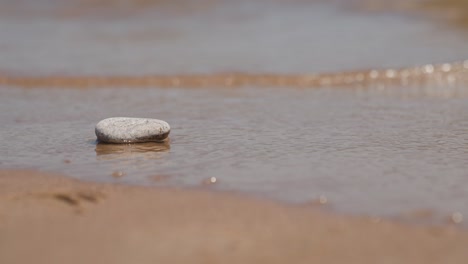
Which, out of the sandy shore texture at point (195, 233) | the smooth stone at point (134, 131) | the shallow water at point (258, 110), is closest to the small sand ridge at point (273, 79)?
the shallow water at point (258, 110)

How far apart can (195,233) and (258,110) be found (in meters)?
3.81

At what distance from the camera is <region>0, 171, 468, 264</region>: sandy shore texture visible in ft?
10.9

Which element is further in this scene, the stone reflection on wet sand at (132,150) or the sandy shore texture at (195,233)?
the stone reflection on wet sand at (132,150)

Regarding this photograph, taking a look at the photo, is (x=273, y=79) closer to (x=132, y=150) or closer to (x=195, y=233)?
(x=132, y=150)

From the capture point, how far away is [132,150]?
18.0ft

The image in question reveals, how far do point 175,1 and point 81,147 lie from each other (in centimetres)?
1088

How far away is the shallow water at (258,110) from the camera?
15.0ft

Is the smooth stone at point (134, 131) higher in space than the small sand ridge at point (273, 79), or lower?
lower

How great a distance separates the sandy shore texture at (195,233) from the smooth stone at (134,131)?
1.38m

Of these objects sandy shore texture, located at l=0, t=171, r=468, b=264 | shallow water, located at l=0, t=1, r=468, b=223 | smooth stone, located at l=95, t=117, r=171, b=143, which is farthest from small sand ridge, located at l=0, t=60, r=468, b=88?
sandy shore texture, located at l=0, t=171, r=468, b=264

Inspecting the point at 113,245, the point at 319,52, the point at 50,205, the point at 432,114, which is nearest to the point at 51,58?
the point at 319,52

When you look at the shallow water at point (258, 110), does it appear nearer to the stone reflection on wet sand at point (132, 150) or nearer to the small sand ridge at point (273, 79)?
the stone reflection on wet sand at point (132, 150)

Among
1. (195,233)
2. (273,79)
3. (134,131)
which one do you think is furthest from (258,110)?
(195,233)

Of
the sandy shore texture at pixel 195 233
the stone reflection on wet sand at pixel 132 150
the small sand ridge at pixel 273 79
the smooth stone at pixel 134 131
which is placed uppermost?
the small sand ridge at pixel 273 79
